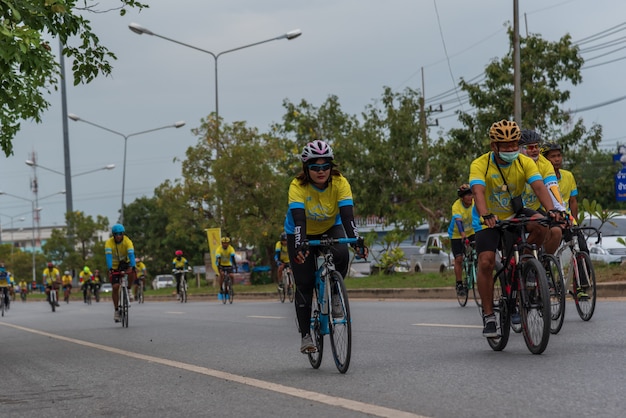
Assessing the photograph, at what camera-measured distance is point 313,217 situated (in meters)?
8.23

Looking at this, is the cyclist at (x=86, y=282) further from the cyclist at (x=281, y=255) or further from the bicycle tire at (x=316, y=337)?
the bicycle tire at (x=316, y=337)

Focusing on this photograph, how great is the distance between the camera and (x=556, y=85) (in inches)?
1474

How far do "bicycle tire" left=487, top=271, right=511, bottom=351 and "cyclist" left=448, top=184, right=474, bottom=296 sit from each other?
21.3 feet

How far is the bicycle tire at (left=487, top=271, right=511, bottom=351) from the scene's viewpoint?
27.5 feet

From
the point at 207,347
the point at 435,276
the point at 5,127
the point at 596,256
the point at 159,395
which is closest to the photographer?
the point at 159,395

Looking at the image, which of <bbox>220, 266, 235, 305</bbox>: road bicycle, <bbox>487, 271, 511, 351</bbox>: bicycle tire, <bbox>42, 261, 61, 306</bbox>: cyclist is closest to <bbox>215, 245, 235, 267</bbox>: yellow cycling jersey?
<bbox>220, 266, 235, 305</bbox>: road bicycle

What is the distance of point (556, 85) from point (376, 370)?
1225 inches

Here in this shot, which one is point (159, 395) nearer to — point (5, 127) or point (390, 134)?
point (5, 127)

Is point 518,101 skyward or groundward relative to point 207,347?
skyward

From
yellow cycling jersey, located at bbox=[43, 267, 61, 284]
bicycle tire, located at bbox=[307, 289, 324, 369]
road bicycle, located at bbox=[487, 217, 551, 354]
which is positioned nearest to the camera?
road bicycle, located at bbox=[487, 217, 551, 354]

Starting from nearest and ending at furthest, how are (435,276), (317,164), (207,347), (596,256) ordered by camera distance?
(317,164) < (207,347) < (596,256) < (435,276)

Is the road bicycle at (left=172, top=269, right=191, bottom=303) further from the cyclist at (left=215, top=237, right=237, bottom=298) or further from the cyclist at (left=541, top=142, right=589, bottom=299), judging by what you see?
the cyclist at (left=541, top=142, right=589, bottom=299)

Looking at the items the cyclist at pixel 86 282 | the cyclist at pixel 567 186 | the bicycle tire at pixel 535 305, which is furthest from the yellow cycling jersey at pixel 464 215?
the cyclist at pixel 86 282

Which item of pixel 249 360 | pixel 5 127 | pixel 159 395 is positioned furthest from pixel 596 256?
pixel 159 395
